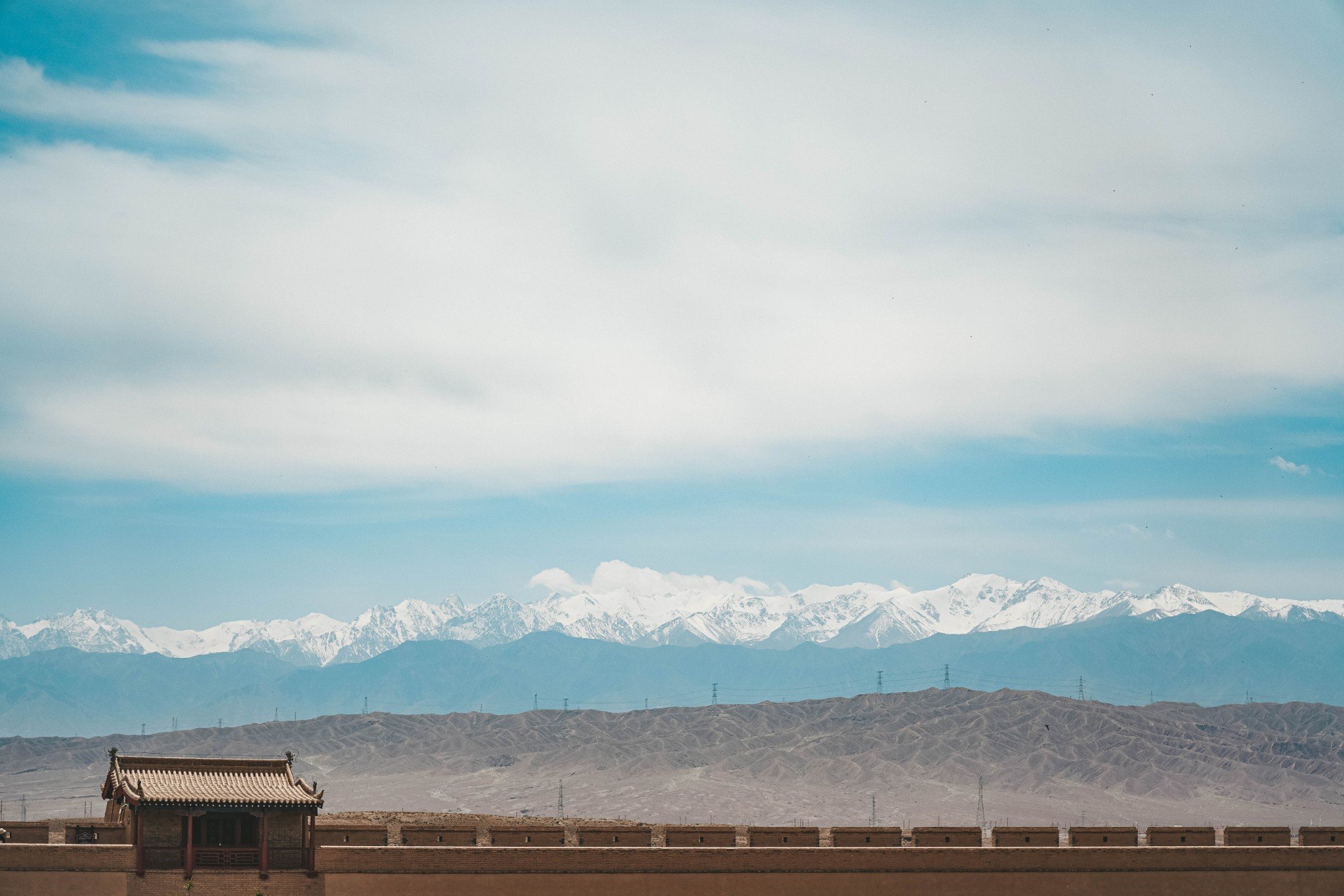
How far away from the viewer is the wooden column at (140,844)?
4941cm

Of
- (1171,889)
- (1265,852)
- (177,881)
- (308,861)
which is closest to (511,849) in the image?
(308,861)

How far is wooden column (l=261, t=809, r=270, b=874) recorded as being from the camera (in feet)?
166

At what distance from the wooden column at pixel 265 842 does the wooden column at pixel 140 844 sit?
3.87 metres

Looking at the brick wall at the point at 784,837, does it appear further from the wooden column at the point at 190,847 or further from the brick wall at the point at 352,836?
the wooden column at the point at 190,847

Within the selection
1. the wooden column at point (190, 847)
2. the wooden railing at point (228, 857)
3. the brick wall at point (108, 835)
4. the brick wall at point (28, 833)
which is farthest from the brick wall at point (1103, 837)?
the brick wall at point (28, 833)

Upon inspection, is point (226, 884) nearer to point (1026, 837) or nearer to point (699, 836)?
point (699, 836)

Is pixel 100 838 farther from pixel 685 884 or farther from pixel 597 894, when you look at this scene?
pixel 685 884

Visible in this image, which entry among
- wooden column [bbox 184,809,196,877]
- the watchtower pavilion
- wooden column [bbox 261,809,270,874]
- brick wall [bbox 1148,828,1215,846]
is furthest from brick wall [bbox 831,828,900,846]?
wooden column [bbox 184,809,196,877]

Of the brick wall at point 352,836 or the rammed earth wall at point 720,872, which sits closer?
the rammed earth wall at point 720,872

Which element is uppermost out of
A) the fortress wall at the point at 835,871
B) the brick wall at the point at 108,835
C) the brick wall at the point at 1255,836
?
the brick wall at the point at 108,835

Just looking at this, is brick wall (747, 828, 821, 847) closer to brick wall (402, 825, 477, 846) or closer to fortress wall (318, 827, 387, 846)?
brick wall (402, 825, 477, 846)

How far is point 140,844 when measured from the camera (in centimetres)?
4950

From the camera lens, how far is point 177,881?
163ft

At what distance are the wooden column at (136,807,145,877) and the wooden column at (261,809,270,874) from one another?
12.7 feet
